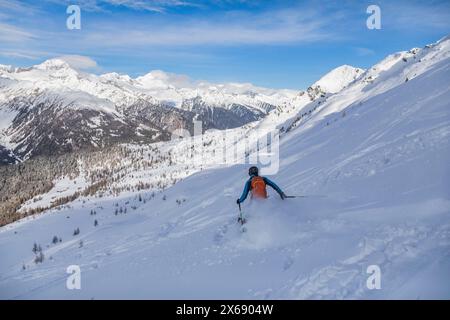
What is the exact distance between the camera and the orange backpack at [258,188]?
14633 millimetres

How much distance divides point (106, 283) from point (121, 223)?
43.8 feet

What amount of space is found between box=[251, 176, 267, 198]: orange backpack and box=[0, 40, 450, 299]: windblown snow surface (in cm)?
33

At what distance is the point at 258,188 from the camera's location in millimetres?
14641

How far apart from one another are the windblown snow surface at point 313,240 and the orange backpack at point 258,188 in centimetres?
33

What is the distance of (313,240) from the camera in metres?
11.4

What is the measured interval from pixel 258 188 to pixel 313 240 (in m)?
3.79

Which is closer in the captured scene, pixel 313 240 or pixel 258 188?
pixel 313 240

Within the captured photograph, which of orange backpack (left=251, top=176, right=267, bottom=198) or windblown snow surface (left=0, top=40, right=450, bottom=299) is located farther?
orange backpack (left=251, top=176, right=267, bottom=198)

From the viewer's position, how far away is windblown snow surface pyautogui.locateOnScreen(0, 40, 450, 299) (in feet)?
30.1

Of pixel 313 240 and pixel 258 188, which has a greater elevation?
pixel 258 188

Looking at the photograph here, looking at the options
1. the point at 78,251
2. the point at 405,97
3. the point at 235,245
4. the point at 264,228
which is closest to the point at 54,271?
the point at 78,251

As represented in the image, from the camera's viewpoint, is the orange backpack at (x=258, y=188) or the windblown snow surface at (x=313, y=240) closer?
the windblown snow surface at (x=313, y=240)

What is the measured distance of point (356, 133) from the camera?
2306 centimetres
